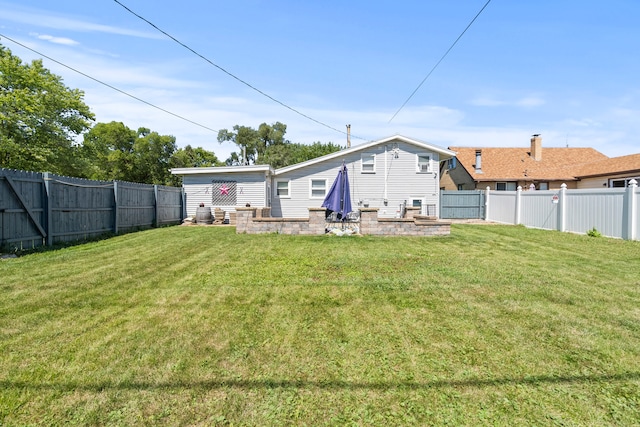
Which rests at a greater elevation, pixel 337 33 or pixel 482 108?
pixel 337 33

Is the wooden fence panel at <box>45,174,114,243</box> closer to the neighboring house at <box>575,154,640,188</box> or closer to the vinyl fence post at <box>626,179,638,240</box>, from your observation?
the vinyl fence post at <box>626,179,638,240</box>

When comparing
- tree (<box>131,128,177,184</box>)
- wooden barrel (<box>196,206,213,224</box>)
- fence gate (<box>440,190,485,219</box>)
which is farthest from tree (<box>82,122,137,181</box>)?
fence gate (<box>440,190,485,219</box>)

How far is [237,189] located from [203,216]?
2.34 meters

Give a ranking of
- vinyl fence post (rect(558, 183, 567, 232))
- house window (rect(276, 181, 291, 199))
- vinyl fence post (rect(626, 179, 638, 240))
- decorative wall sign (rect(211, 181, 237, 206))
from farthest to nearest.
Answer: house window (rect(276, 181, 291, 199)) < decorative wall sign (rect(211, 181, 237, 206)) < vinyl fence post (rect(558, 183, 567, 232)) < vinyl fence post (rect(626, 179, 638, 240))

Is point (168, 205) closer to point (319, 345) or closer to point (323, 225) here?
point (323, 225)

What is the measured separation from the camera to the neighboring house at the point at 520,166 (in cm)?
2438

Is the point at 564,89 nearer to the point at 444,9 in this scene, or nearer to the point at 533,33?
the point at 533,33

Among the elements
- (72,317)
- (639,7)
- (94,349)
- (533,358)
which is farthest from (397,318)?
(639,7)

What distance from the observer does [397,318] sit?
11.9ft

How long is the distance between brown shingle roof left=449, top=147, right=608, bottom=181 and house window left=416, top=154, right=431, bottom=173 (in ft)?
27.4

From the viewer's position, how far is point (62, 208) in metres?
9.01

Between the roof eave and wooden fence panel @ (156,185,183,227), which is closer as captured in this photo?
wooden fence panel @ (156,185,183,227)

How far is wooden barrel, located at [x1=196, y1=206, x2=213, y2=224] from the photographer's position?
54.6ft

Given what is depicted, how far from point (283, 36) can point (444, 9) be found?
541 cm
